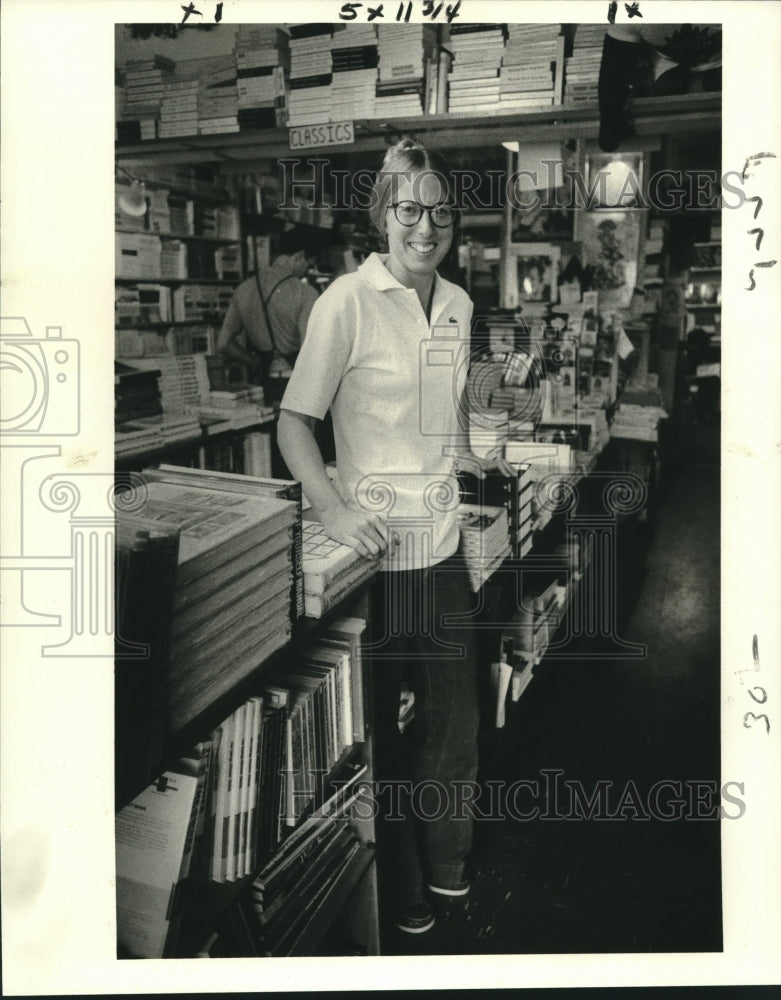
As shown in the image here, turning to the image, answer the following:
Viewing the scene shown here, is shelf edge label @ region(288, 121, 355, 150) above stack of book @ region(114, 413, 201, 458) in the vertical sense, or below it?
above

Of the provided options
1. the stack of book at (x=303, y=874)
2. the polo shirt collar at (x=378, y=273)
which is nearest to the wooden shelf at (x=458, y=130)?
the polo shirt collar at (x=378, y=273)

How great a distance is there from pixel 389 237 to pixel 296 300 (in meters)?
0.23

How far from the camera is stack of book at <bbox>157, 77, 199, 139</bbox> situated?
Answer: 1498mm

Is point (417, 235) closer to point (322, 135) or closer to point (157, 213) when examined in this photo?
point (322, 135)

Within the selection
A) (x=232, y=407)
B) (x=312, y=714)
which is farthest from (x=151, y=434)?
(x=312, y=714)

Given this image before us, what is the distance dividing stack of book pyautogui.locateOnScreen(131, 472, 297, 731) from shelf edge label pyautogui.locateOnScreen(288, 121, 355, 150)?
0.75 metres

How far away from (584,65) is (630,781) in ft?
4.89

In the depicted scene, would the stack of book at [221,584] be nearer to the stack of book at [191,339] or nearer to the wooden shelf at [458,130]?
the stack of book at [191,339]

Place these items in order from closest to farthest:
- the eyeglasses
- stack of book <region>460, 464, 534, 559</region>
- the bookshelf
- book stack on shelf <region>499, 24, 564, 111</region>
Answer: the bookshelf < book stack on shelf <region>499, 24, 564, 111</region> < the eyeglasses < stack of book <region>460, 464, 534, 559</region>

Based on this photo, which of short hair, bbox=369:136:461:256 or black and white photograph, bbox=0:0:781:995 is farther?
short hair, bbox=369:136:461:256

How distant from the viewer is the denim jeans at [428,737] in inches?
68.1

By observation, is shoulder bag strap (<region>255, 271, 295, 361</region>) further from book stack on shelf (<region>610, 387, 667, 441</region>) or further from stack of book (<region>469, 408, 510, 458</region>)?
book stack on shelf (<region>610, 387, 667, 441</region>)

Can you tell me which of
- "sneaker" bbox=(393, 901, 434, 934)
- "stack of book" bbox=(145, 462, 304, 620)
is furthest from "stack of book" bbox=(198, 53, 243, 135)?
"sneaker" bbox=(393, 901, 434, 934)

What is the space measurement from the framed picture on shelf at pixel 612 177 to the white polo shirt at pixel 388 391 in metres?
0.39
